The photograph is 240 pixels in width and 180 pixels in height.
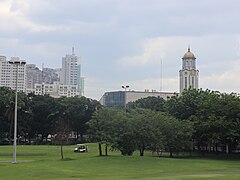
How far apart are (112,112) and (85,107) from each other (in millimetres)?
50140

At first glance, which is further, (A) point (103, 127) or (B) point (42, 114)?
(B) point (42, 114)

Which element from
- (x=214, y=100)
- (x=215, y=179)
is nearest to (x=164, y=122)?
(x=214, y=100)

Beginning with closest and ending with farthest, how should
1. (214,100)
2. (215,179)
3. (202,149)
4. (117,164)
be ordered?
(215,179), (117,164), (214,100), (202,149)

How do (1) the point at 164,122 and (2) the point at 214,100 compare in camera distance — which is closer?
(1) the point at 164,122

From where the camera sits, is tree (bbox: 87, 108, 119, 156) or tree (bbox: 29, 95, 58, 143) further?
tree (bbox: 29, 95, 58, 143)

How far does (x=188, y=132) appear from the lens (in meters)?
63.4

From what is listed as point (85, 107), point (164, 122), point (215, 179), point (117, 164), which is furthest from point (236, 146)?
point (85, 107)

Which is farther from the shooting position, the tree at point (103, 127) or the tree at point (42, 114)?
the tree at point (42, 114)

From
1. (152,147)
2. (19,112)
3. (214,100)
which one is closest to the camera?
(152,147)

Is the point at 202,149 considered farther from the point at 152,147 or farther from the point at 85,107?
the point at 85,107

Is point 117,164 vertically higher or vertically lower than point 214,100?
lower

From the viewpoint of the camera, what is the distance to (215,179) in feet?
91.5

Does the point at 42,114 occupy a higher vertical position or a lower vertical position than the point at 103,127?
higher

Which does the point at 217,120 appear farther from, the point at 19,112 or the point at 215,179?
the point at 19,112
